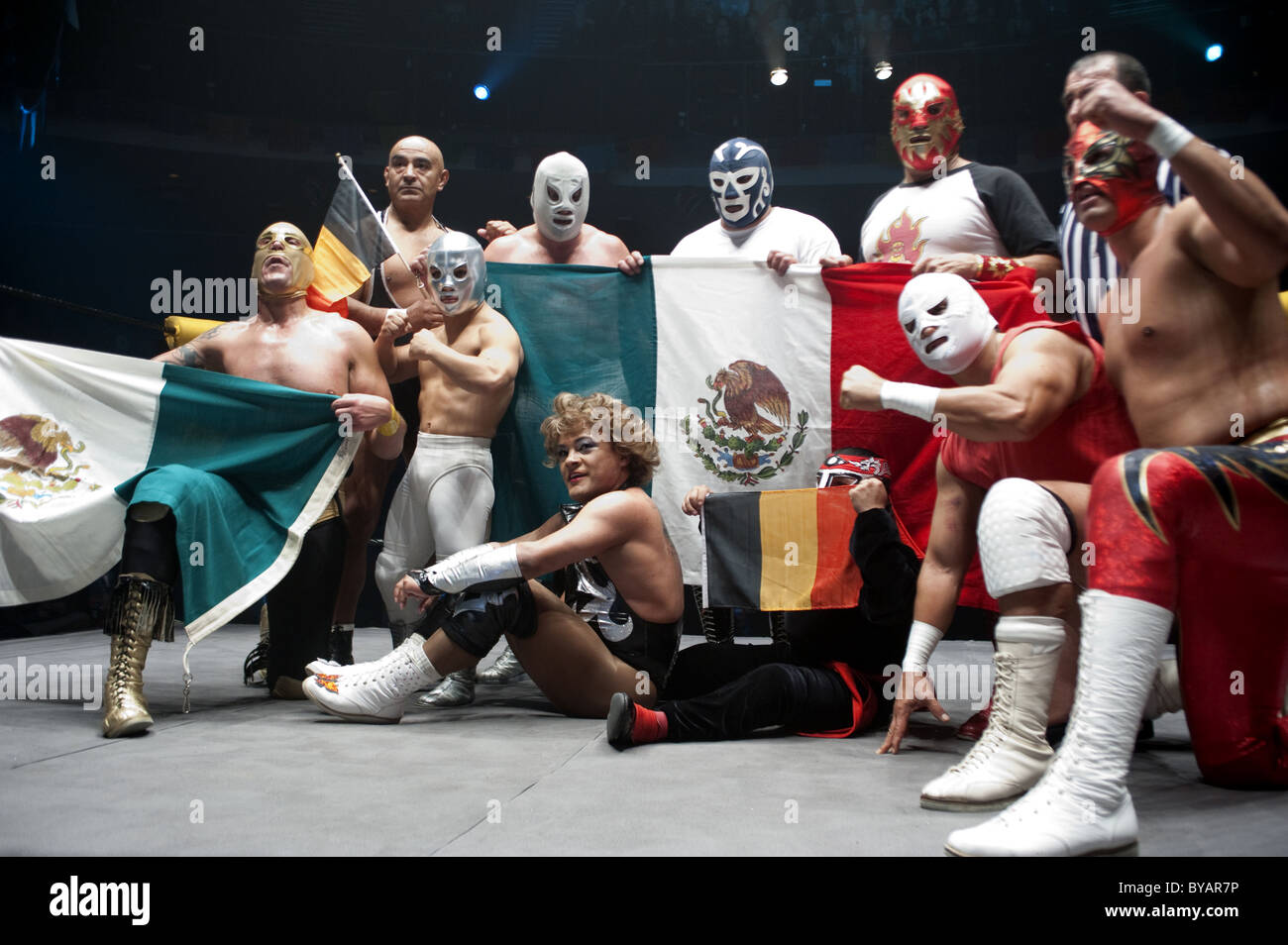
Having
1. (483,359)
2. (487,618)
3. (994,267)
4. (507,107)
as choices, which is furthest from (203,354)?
(507,107)

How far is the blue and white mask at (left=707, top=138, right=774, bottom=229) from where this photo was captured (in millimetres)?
3799

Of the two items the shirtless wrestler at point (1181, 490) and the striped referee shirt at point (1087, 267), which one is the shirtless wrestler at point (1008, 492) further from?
the striped referee shirt at point (1087, 267)

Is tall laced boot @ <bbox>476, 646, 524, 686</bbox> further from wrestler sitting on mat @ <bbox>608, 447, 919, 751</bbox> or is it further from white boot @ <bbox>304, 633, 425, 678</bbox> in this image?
wrestler sitting on mat @ <bbox>608, 447, 919, 751</bbox>

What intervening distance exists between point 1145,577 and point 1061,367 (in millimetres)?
633

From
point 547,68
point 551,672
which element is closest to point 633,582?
point 551,672

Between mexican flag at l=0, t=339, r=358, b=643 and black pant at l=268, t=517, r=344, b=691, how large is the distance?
0.52ft

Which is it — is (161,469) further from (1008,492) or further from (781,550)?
(1008,492)

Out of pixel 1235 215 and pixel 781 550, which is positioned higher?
pixel 1235 215

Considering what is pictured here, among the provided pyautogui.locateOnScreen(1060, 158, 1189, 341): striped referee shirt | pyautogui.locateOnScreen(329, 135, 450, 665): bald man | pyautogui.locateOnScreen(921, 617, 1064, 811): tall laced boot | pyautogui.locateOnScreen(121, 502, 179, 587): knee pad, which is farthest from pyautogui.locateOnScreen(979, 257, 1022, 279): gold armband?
pyautogui.locateOnScreen(121, 502, 179, 587): knee pad

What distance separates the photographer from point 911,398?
2.11 metres

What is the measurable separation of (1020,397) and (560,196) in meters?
2.51

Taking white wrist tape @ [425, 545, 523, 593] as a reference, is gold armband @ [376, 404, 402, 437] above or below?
above

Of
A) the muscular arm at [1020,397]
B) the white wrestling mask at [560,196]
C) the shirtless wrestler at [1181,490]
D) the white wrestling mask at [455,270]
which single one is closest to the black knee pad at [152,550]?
the white wrestling mask at [455,270]

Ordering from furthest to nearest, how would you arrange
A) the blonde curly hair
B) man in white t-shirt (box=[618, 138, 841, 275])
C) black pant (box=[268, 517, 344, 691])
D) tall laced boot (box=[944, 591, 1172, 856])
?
man in white t-shirt (box=[618, 138, 841, 275]) → black pant (box=[268, 517, 344, 691]) → the blonde curly hair → tall laced boot (box=[944, 591, 1172, 856])
